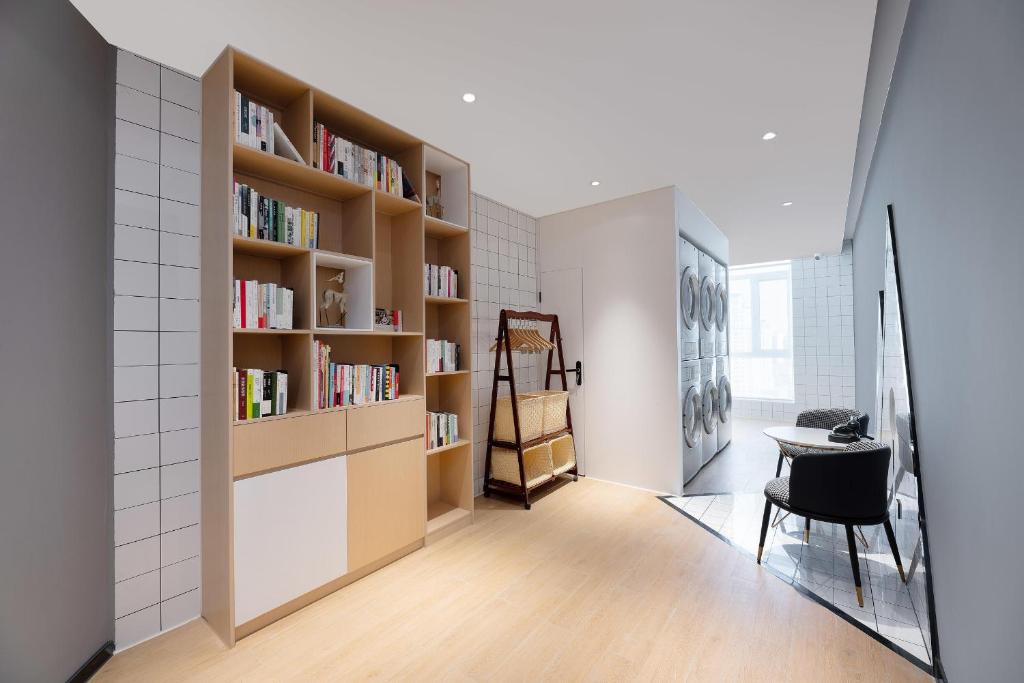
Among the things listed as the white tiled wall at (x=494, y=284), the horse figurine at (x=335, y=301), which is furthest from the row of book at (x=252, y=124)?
the white tiled wall at (x=494, y=284)

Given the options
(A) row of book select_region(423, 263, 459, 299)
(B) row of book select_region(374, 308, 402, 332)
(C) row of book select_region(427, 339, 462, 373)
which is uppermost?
(A) row of book select_region(423, 263, 459, 299)

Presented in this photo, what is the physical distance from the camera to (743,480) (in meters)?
4.06

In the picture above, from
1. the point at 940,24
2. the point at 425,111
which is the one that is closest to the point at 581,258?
the point at 425,111

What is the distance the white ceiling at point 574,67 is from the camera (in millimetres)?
1729

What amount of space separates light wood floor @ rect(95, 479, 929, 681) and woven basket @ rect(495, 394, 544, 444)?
95 centimetres

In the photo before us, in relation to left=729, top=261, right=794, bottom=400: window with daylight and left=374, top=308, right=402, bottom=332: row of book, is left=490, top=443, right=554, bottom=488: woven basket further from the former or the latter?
left=729, top=261, right=794, bottom=400: window with daylight

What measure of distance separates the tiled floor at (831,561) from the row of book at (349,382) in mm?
2457

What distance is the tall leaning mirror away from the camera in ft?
6.02

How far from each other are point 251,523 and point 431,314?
1816 millimetres

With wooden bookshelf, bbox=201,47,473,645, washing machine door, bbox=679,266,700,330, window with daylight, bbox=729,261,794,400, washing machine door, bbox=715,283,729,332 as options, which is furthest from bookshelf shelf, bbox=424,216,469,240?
window with daylight, bbox=729,261,794,400

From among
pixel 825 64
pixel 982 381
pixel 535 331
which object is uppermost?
pixel 825 64

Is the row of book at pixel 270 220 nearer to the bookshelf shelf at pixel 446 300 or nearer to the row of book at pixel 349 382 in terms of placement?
the row of book at pixel 349 382

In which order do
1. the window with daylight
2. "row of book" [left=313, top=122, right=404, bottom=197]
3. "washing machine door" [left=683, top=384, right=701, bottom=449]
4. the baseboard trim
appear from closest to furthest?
the baseboard trim → "row of book" [left=313, top=122, right=404, bottom=197] → "washing machine door" [left=683, top=384, right=701, bottom=449] → the window with daylight

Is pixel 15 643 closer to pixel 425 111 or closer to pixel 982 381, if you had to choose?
pixel 425 111
